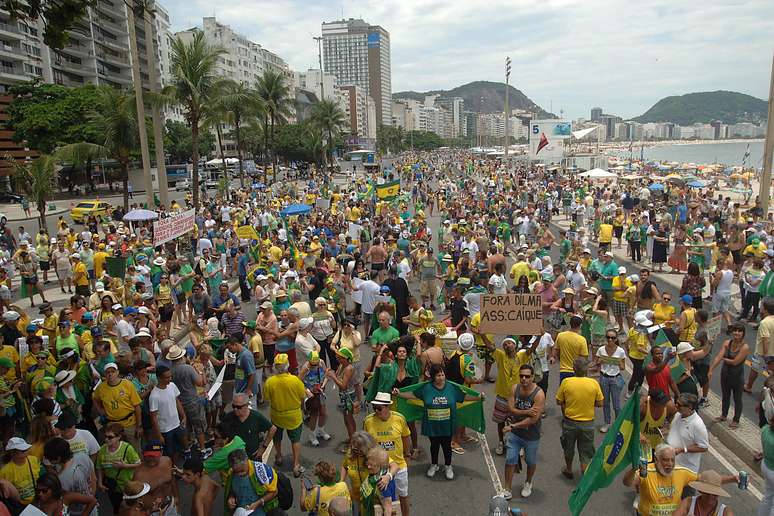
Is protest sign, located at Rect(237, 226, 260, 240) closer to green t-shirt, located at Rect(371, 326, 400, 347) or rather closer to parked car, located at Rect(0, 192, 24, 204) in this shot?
green t-shirt, located at Rect(371, 326, 400, 347)

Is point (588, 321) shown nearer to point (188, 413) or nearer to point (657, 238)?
point (188, 413)

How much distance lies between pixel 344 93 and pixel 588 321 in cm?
18443

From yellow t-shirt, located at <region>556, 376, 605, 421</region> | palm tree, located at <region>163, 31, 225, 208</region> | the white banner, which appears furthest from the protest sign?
yellow t-shirt, located at <region>556, 376, 605, 421</region>

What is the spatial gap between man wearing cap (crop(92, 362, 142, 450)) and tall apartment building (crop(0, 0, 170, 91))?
52294 millimetres

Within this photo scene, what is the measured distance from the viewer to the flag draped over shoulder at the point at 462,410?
6438 millimetres

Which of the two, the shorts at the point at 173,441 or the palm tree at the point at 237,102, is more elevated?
the palm tree at the point at 237,102

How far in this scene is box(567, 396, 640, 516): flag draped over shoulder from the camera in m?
5.12

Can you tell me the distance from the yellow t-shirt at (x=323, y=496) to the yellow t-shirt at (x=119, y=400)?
2.71m

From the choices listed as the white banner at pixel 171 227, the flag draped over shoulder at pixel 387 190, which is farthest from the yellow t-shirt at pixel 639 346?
Answer: the flag draped over shoulder at pixel 387 190

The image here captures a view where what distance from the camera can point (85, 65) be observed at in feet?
249

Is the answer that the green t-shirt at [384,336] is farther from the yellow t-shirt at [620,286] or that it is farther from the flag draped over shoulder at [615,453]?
the yellow t-shirt at [620,286]

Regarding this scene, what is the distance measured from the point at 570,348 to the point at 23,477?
6.03 metres

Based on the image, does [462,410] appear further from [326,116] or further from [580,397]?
[326,116]

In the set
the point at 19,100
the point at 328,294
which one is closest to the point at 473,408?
the point at 328,294
